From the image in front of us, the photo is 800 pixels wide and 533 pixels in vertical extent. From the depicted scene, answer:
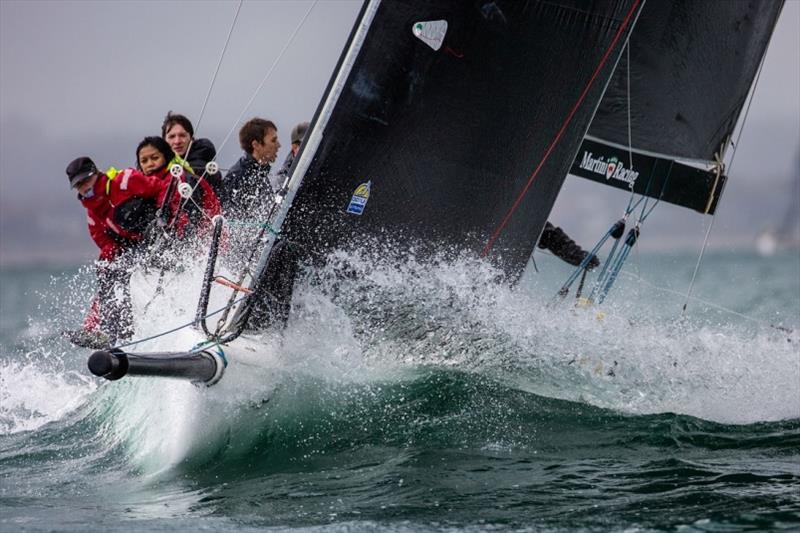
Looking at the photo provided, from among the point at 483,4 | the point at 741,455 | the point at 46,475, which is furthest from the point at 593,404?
the point at 46,475

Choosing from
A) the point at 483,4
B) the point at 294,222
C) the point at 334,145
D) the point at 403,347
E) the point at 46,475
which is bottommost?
the point at 46,475

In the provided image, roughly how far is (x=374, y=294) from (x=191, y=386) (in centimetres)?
108

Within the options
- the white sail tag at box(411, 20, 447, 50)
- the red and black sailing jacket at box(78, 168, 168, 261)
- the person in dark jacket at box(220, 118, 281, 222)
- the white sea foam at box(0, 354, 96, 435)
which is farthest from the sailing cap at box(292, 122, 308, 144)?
the white sea foam at box(0, 354, 96, 435)

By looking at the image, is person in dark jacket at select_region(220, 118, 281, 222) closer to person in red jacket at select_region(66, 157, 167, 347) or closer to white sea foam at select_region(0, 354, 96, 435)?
person in red jacket at select_region(66, 157, 167, 347)

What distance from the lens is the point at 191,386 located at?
5.02 metres

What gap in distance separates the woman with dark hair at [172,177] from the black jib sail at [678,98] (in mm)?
2442

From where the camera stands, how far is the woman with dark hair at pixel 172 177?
6176 mm

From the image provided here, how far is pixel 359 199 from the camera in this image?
5.57 metres

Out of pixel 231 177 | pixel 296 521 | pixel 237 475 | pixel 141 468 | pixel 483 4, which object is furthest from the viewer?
pixel 231 177

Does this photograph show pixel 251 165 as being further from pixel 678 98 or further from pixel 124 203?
pixel 678 98

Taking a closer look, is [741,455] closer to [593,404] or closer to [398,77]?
[593,404]

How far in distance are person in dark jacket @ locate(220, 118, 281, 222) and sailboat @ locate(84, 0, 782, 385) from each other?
0.74 metres

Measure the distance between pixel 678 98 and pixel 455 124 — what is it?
2.28 metres

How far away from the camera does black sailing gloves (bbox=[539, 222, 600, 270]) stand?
760 cm
